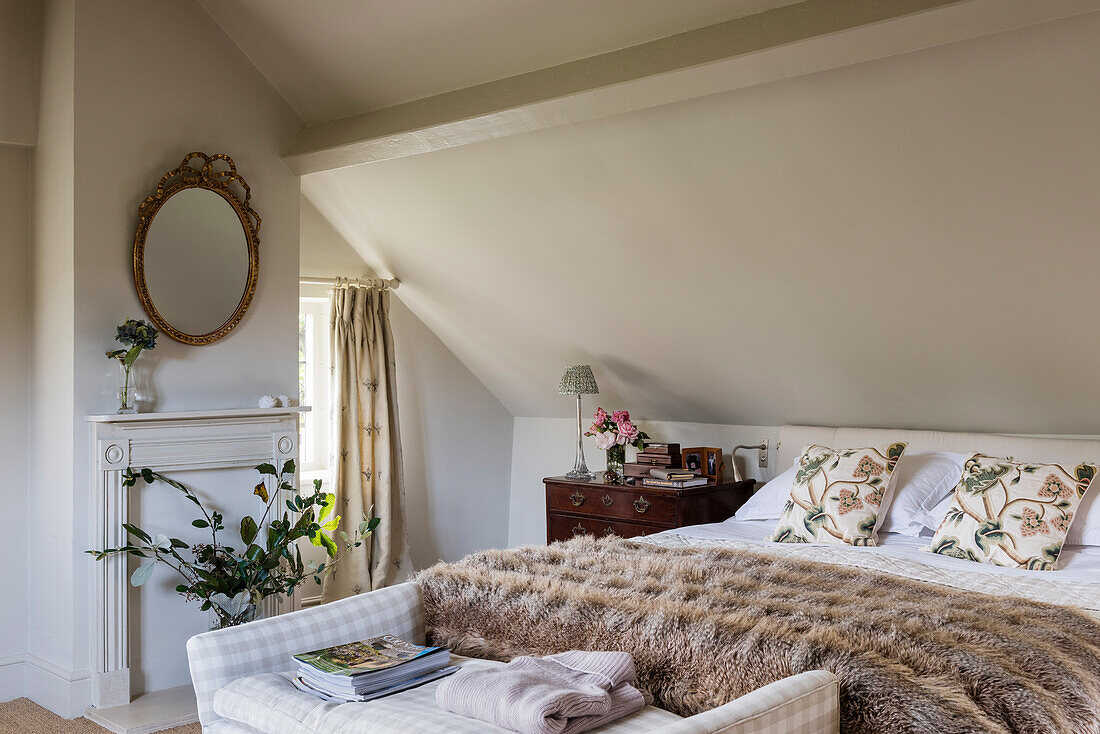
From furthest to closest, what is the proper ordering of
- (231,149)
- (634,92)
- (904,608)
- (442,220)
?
(442,220) → (231,149) → (634,92) → (904,608)

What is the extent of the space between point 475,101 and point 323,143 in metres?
0.87

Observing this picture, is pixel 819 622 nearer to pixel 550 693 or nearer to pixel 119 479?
pixel 550 693

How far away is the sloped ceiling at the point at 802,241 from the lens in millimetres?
2834

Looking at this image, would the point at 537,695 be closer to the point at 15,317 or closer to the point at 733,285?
the point at 733,285

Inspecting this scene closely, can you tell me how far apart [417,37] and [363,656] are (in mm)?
2217

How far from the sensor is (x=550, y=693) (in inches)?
69.5

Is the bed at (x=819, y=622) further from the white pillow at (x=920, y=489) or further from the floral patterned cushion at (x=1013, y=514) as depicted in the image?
the white pillow at (x=920, y=489)

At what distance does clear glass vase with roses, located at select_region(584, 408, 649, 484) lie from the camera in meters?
4.68

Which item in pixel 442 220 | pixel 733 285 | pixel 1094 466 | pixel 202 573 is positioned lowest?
pixel 202 573

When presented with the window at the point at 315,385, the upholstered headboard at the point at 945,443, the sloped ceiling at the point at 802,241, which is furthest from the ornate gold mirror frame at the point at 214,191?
the upholstered headboard at the point at 945,443

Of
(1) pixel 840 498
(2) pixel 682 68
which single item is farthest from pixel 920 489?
(2) pixel 682 68

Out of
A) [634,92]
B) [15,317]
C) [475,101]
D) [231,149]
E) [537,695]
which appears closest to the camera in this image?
[537,695]

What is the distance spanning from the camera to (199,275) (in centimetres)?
381

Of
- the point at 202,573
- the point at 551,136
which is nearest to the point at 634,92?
the point at 551,136
